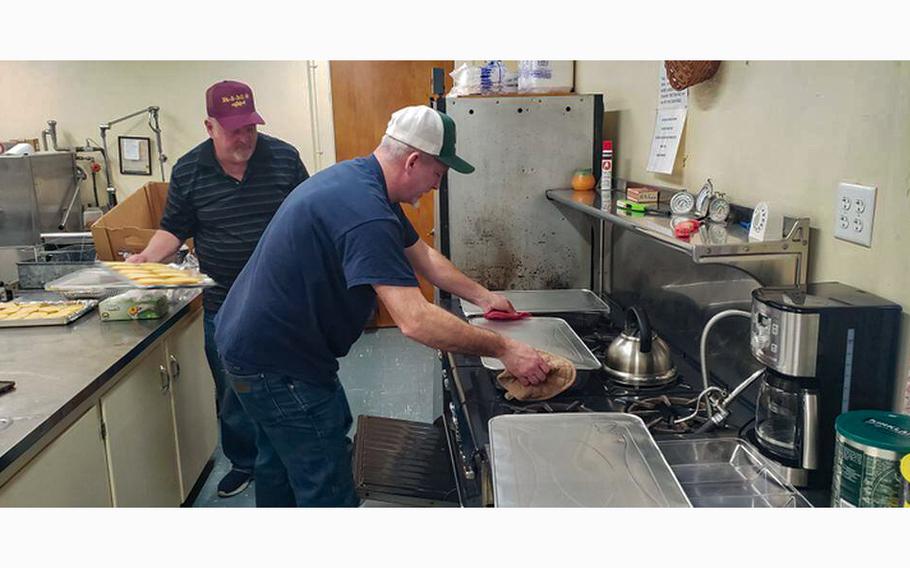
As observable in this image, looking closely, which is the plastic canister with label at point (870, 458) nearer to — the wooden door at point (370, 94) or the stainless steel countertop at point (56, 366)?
the stainless steel countertop at point (56, 366)

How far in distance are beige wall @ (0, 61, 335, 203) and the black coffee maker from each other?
3718 millimetres

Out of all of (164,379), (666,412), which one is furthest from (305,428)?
(666,412)

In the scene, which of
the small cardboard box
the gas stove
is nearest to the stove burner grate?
the gas stove

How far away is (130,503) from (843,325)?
190cm

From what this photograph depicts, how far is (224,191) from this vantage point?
7.80 ft

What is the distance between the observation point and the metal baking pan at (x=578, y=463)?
1.09 m

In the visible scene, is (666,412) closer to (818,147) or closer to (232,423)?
(818,147)

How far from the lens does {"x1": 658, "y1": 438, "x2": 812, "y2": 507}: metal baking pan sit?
1.12m

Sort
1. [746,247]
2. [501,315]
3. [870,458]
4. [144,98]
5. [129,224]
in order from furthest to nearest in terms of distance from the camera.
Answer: [144,98] → [129,224] → [501,315] → [746,247] → [870,458]

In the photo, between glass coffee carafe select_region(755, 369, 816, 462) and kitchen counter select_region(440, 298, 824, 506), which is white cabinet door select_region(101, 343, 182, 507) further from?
glass coffee carafe select_region(755, 369, 816, 462)

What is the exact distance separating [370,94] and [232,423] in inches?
99.6

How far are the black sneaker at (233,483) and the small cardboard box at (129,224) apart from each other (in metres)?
0.93

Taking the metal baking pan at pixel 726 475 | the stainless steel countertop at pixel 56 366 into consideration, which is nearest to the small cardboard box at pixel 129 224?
the stainless steel countertop at pixel 56 366

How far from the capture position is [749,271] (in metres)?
1.49
